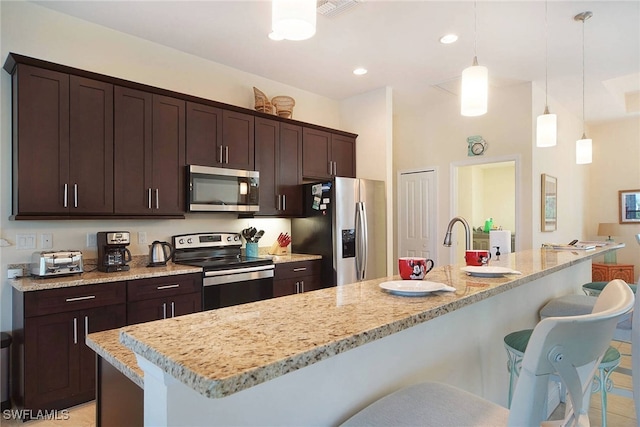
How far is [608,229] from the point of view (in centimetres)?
598

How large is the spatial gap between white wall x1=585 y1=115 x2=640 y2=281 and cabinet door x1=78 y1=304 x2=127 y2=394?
705 centimetres

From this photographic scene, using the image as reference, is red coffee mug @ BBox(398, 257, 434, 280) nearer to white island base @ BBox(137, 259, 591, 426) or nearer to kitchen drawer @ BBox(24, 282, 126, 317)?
white island base @ BBox(137, 259, 591, 426)

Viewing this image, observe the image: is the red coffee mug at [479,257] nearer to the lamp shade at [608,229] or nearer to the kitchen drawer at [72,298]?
the kitchen drawer at [72,298]

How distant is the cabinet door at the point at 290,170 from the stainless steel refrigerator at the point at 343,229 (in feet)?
0.39

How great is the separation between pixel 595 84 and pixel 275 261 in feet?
14.0

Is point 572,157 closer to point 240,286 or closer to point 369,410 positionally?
point 240,286

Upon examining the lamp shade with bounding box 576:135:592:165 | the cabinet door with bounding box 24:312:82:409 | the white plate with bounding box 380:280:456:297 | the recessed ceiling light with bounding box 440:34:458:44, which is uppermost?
the recessed ceiling light with bounding box 440:34:458:44

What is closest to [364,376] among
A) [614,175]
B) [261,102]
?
[261,102]

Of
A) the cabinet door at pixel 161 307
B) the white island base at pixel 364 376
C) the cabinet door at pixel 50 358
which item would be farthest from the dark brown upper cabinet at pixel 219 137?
the white island base at pixel 364 376

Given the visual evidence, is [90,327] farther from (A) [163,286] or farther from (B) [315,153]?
(B) [315,153]

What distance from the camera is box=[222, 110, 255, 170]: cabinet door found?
11.6 ft

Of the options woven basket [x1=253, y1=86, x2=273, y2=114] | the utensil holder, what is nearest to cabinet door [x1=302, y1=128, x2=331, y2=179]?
woven basket [x1=253, y1=86, x2=273, y2=114]

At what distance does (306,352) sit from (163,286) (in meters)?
2.45

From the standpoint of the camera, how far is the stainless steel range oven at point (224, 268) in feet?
10.0
